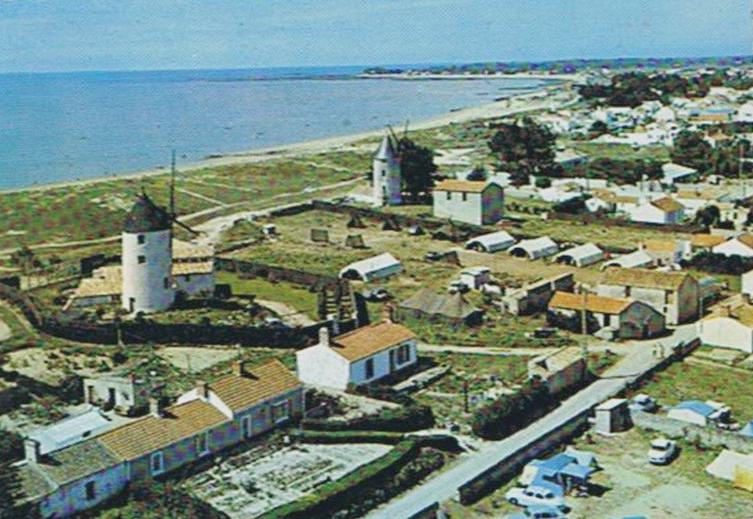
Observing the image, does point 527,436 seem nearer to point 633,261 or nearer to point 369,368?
point 369,368

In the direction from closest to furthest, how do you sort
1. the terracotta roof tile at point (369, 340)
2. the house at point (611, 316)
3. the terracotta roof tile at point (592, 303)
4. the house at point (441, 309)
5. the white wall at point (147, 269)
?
the terracotta roof tile at point (369, 340), the house at point (611, 316), the terracotta roof tile at point (592, 303), the house at point (441, 309), the white wall at point (147, 269)

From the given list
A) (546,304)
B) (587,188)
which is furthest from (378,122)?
(546,304)

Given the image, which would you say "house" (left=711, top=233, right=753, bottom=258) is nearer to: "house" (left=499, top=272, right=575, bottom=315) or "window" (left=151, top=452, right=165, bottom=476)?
"house" (left=499, top=272, right=575, bottom=315)

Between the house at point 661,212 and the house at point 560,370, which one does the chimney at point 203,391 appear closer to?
the house at point 560,370

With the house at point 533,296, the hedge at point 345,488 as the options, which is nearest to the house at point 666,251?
the house at point 533,296

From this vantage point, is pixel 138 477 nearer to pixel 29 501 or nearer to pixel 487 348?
pixel 29 501

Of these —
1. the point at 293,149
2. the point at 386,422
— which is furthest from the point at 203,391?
the point at 293,149
